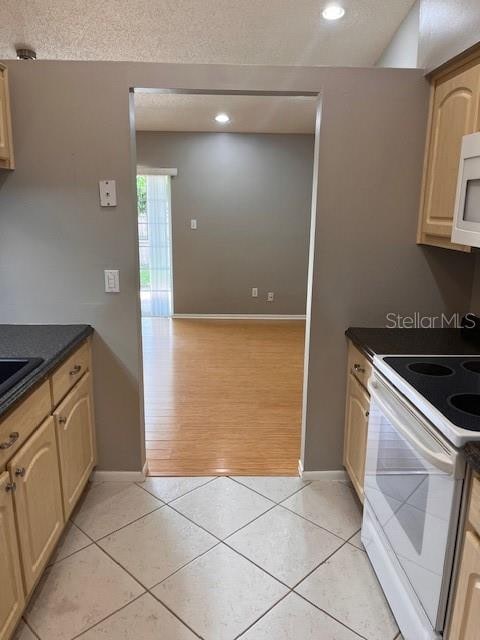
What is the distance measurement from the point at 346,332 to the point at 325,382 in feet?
0.99

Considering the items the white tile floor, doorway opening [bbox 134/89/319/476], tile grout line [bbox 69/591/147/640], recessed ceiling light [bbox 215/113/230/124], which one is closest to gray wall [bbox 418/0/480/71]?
the white tile floor

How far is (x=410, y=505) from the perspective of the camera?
155cm

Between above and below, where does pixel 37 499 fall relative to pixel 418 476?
below

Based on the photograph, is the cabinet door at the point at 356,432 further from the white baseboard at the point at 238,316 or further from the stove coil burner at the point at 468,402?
the white baseboard at the point at 238,316

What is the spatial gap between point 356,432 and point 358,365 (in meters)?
0.34

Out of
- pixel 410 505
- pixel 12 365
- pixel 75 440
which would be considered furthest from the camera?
pixel 75 440

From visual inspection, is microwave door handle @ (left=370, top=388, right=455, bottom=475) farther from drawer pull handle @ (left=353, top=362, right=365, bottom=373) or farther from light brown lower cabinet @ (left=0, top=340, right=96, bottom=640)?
light brown lower cabinet @ (left=0, top=340, right=96, bottom=640)

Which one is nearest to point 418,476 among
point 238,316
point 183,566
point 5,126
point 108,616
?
point 183,566

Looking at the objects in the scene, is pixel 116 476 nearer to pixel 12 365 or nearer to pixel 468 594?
pixel 12 365

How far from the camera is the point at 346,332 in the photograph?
2.41m

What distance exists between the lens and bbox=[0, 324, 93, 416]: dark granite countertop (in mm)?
1501

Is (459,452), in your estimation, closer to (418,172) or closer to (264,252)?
(418,172)

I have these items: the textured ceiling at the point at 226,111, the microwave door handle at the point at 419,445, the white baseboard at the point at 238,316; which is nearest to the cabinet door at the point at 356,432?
the microwave door handle at the point at 419,445

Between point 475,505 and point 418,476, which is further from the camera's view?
point 418,476
